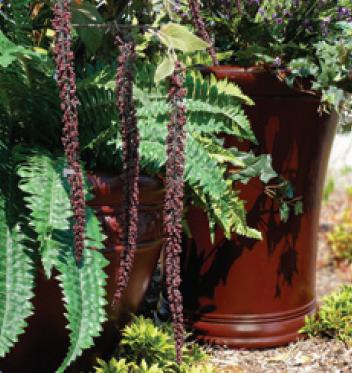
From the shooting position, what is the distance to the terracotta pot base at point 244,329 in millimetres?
2426

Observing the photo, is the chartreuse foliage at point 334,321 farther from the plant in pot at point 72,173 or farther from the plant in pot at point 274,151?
the plant in pot at point 72,173

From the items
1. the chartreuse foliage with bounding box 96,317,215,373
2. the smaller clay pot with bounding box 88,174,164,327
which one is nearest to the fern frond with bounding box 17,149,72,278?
the smaller clay pot with bounding box 88,174,164,327

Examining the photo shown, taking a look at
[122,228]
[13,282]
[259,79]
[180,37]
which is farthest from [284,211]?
[13,282]

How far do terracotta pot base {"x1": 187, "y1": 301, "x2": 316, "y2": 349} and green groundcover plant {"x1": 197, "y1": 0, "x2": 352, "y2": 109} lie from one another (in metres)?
0.80

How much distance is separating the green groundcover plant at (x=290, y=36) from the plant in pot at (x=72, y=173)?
0.24 meters

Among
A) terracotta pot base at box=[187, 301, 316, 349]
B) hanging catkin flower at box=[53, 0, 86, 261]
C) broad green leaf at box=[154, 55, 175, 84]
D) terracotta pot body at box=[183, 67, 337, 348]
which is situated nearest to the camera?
hanging catkin flower at box=[53, 0, 86, 261]

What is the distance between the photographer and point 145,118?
6.00 feet

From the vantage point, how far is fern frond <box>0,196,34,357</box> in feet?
4.96

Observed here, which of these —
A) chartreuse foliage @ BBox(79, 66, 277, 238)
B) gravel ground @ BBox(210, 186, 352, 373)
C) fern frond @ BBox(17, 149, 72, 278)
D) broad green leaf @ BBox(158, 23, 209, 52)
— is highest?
broad green leaf @ BBox(158, 23, 209, 52)

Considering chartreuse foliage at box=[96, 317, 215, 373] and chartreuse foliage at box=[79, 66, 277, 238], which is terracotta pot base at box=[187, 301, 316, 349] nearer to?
chartreuse foliage at box=[96, 317, 215, 373]

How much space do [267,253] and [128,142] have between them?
113cm

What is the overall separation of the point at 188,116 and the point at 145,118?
0.13 metres

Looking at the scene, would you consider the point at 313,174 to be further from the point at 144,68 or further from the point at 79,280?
the point at 79,280

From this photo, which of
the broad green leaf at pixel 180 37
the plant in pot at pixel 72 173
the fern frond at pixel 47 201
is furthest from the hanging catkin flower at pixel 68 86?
the broad green leaf at pixel 180 37
